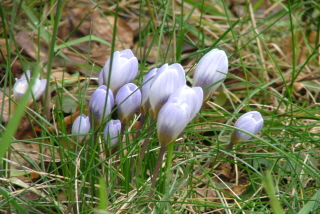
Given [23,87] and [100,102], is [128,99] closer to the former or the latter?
[100,102]

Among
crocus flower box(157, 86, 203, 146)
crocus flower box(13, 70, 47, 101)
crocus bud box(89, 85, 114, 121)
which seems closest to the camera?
crocus flower box(157, 86, 203, 146)

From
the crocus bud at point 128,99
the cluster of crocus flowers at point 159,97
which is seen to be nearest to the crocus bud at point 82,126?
the cluster of crocus flowers at point 159,97

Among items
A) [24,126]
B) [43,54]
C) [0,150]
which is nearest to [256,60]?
[43,54]

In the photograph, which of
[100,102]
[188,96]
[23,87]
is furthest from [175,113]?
[23,87]

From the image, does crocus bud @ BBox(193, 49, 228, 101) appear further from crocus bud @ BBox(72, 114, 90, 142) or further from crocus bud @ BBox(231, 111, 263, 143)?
crocus bud @ BBox(72, 114, 90, 142)

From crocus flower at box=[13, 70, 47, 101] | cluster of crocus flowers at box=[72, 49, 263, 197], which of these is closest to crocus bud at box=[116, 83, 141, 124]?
cluster of crocus flowers at box=[72, 49, 263, 197]

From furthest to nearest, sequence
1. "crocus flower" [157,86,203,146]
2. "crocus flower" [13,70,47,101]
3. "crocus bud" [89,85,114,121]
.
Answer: "crocus flower" [13,70,47,101] → "crocus bud" [89,85,114,121] → "crocus flower" [157,86,203,146]
